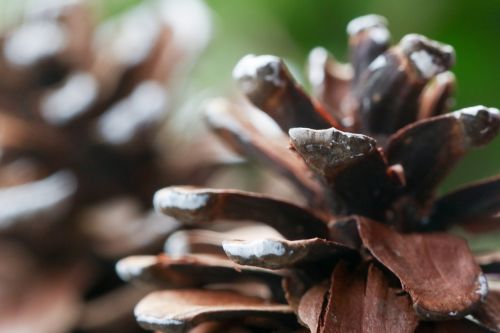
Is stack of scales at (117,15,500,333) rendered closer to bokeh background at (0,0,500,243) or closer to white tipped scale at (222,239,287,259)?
white tipped scale at (222,239,287,259)

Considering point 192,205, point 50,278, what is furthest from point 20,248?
point 192,205

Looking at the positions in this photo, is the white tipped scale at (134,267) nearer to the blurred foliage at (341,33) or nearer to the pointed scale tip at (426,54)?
the pointed scale tip at (426,54)

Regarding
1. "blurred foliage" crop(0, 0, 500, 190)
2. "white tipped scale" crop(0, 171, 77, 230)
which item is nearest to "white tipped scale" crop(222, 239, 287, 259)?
"white tipped scale" crop(0, 171, 77, 230)

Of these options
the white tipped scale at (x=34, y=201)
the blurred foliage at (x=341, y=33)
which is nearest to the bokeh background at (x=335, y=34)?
the blurred foliage at (x=341, y=33)

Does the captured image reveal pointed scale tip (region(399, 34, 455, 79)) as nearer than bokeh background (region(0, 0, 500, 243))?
Yes

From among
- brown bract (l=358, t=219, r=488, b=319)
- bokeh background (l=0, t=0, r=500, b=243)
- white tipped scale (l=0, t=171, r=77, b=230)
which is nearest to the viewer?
brown bract (l=358, t=219, r=488, b=319)

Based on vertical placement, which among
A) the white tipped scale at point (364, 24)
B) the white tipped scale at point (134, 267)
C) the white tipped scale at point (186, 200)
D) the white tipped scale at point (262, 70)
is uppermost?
the white tipped scale at point (364, 24)

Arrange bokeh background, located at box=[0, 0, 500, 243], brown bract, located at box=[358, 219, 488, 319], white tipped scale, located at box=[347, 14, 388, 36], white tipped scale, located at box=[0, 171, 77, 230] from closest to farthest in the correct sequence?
brown bract, located at box=[358, 219, 488, 319]
white tipped scale, located at box=[347, 14, 388, 36]
white tipped scale, located at box=[0, 171, 77, 230]
bokeh background, located at box=[0, 0, 500, 243]
